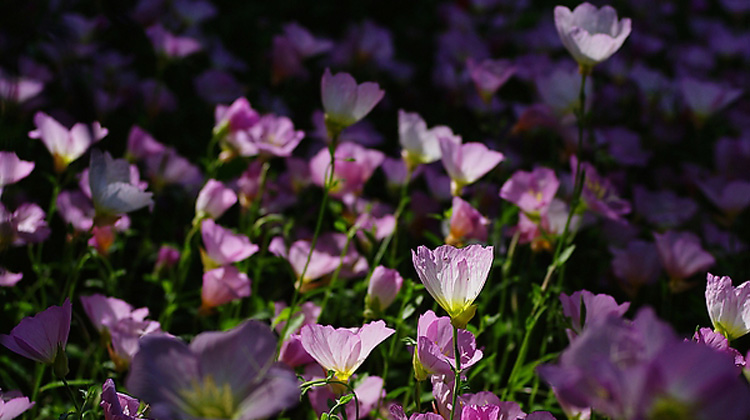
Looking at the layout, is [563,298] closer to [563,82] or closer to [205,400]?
[205,400]

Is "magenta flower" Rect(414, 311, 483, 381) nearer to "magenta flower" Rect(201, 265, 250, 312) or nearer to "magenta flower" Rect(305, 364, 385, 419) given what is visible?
"magenta flower" Rect(305, 364, 385, 419)

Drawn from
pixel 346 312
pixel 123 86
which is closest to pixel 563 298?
pixel 346 312

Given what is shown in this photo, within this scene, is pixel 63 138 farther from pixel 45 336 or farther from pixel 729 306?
pixel 729 306

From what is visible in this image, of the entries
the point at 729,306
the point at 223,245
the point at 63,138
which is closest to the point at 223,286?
the point at 223,245

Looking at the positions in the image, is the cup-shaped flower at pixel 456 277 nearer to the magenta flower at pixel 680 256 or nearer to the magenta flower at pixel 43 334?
the magenta flower at pixel 43 334

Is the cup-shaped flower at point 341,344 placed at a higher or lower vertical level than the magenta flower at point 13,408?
higher

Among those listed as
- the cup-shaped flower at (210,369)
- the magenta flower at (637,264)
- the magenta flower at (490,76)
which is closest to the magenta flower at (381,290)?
the cup-shaped flower at (210,369)
